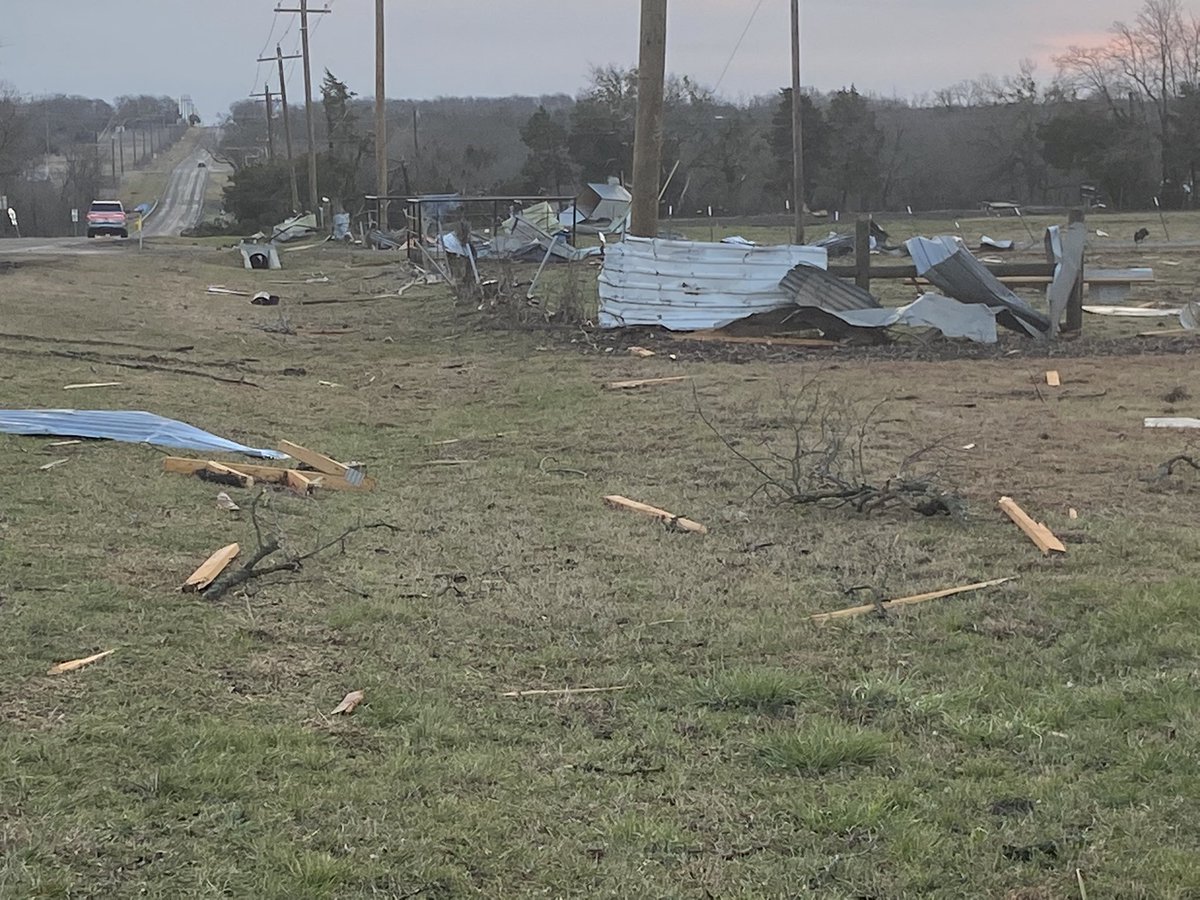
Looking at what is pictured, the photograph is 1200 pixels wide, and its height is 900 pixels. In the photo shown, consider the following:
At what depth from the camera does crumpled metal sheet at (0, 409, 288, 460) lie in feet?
29.4

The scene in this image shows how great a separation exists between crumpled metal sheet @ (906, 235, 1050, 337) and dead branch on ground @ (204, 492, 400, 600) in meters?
10.1

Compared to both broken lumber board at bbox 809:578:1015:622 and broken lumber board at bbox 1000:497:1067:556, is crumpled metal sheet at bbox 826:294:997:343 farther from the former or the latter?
broken lumber board at bbox 809:578:1015:622

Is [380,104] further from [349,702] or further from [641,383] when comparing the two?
[349,702]

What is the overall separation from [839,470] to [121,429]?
5058 mm

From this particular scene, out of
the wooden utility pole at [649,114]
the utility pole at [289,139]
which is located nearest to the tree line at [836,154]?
the utility pole at [289,139]

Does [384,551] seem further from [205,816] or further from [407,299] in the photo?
[407,299]

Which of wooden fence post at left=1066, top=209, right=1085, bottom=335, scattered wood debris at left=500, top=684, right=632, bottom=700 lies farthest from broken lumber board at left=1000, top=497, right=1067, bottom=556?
wooden fence post at left=1066, top=209, right=1085, bottom=335

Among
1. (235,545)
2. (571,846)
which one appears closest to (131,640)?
(235,545)

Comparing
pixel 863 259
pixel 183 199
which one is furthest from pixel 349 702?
pixel 183 199

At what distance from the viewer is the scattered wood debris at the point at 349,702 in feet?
14.3

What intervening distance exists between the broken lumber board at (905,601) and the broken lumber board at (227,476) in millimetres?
4057

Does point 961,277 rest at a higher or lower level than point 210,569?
higher

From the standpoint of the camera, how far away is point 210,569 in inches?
231

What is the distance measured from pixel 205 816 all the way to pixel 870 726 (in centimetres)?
208
